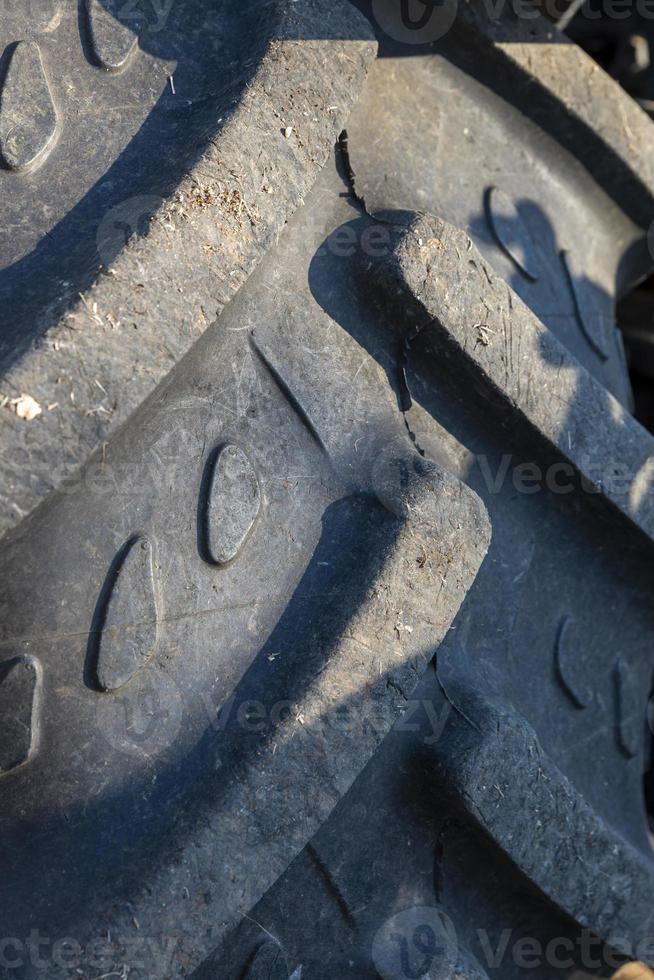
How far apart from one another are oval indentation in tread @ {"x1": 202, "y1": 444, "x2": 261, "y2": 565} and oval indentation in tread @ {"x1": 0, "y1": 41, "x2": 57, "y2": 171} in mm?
340

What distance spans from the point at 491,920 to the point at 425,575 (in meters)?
0.49

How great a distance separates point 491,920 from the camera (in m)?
1.32

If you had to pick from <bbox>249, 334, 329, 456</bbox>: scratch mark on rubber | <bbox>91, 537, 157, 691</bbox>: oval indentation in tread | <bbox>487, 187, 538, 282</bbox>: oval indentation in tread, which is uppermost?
<bbox>487, 187, 538, 282</bbox>: oval indentation in tread

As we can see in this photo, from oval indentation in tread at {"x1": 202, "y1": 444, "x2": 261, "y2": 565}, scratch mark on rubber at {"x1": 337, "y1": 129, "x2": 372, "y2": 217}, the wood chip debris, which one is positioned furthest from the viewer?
scratch mark on rubber at {"x1": 337, "y1": 129, "x2": 372, "y2": 217}

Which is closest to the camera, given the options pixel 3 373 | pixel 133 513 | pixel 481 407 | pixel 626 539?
pixel 3 373

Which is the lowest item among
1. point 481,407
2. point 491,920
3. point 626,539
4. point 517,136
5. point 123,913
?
point 491,920

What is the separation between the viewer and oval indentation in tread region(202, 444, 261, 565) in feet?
3.41

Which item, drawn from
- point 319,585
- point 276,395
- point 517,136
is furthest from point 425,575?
point 517,136

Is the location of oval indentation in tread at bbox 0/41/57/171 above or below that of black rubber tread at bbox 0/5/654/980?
above

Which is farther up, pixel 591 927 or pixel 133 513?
pixel 133 513

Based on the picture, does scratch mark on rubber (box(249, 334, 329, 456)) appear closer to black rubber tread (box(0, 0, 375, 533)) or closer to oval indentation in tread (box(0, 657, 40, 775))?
black rubber tread (box(0, 0, 375, 533))

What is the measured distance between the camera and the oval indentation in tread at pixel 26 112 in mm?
995

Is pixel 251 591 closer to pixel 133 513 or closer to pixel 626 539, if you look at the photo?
pixel 133 513

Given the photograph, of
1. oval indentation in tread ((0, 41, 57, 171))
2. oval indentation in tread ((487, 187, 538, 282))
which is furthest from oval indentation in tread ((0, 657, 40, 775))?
oval indentation in tread ((487, 187, 538, 282))
